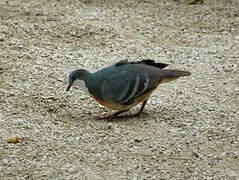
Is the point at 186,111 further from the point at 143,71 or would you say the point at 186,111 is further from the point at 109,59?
the point at 109,59

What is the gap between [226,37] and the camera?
26.5 ft

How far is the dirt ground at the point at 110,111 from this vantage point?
4977 mm

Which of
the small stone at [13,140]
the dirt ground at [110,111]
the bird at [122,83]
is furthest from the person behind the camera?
the bird at [122,83]

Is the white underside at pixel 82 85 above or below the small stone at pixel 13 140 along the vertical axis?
above

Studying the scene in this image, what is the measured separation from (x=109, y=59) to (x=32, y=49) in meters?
0.87

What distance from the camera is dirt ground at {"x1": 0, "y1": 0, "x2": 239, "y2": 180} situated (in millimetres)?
4977

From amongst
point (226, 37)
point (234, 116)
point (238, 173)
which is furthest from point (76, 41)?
point (238, 173)

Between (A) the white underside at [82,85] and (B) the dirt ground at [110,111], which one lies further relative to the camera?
(A) the white underside at [82,85]

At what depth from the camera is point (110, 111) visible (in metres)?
6.12

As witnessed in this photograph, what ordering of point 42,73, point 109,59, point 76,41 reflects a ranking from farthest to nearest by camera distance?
1. point 76,41
2. point 109,59
3. point 42,73

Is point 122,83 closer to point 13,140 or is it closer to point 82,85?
point 82,85

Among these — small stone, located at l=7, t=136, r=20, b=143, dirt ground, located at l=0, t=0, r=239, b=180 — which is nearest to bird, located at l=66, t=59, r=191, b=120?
dirt ground, located at l=0, t=0, r=239, b=180

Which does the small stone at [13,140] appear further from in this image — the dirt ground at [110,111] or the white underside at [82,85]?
the white underside at [82,85]

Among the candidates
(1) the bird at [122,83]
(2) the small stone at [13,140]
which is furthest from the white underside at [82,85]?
(2) the small stone at [13,140]
